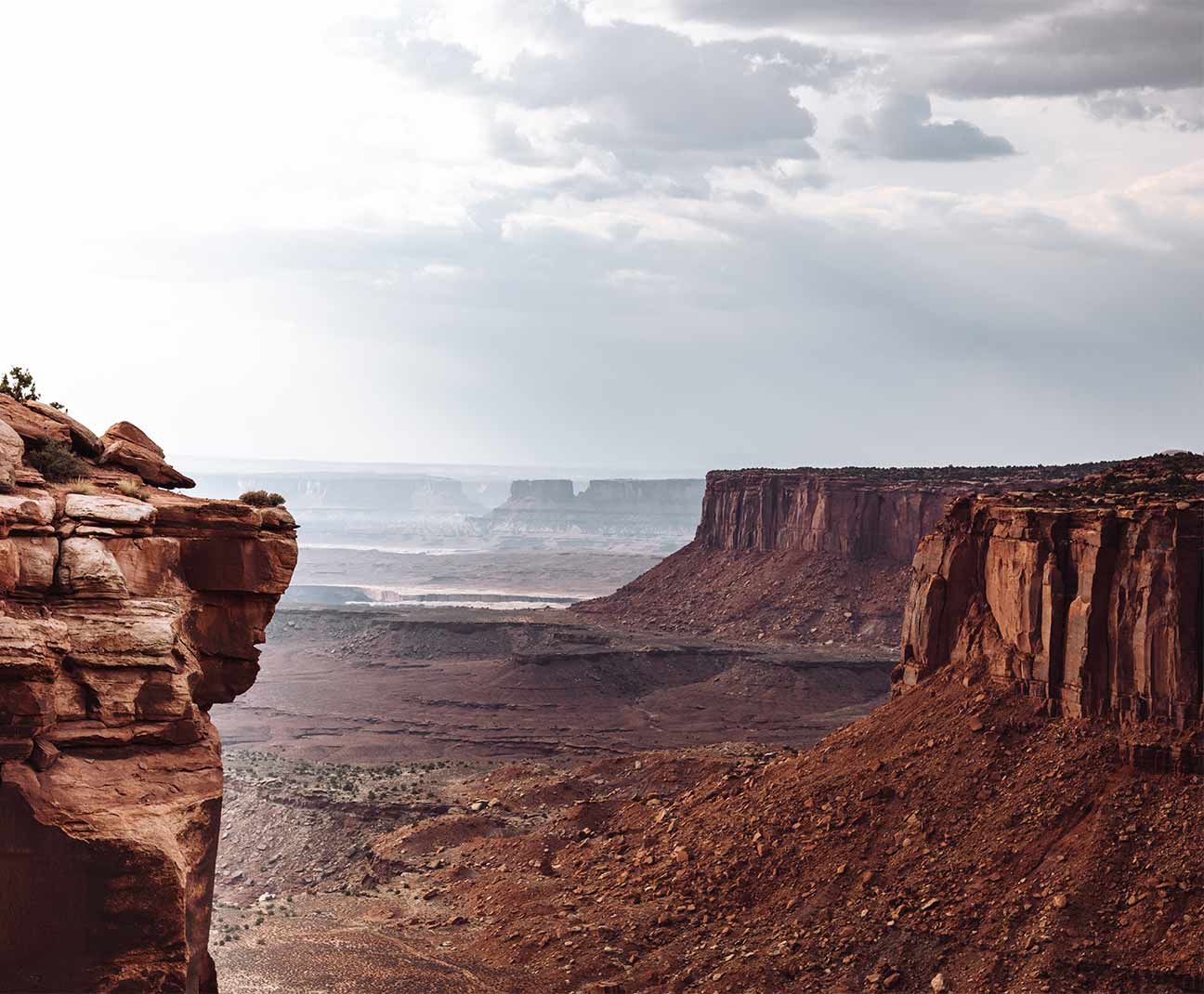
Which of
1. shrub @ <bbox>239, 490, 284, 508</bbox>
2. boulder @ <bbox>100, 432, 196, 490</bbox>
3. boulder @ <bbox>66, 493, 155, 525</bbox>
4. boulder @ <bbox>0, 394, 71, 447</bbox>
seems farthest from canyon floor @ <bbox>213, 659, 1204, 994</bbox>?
boulder @ <bbox>66, 493, 155, 525</bbox>

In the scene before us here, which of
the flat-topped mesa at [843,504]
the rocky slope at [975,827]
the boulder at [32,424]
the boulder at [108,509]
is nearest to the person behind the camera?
the boulder at [108,509]

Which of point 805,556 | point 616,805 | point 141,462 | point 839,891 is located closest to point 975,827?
point 839,891

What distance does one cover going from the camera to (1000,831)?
3475cm

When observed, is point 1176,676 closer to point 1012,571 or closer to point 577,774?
point 1012,571

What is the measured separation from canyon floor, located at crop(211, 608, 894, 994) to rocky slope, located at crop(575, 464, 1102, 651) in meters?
6.65

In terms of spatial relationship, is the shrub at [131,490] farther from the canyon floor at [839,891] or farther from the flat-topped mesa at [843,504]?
the flat-topped mesa at [843,504]

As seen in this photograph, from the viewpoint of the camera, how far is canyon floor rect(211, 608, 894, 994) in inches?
1626

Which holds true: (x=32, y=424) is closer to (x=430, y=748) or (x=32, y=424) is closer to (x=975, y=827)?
(x=975, y=827)

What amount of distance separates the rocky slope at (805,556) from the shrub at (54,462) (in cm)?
9319

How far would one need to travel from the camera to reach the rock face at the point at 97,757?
56.0ft

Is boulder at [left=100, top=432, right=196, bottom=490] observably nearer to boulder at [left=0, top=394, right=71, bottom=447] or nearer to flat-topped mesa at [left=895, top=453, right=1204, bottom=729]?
boulder at [left=0, top=394, right=71, bottom=447]

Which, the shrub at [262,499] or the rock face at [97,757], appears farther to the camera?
the shrub at [262,499]

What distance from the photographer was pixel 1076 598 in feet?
121

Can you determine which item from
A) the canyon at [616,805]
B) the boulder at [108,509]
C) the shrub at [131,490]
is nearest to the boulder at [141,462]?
the canyon at [616,805]
